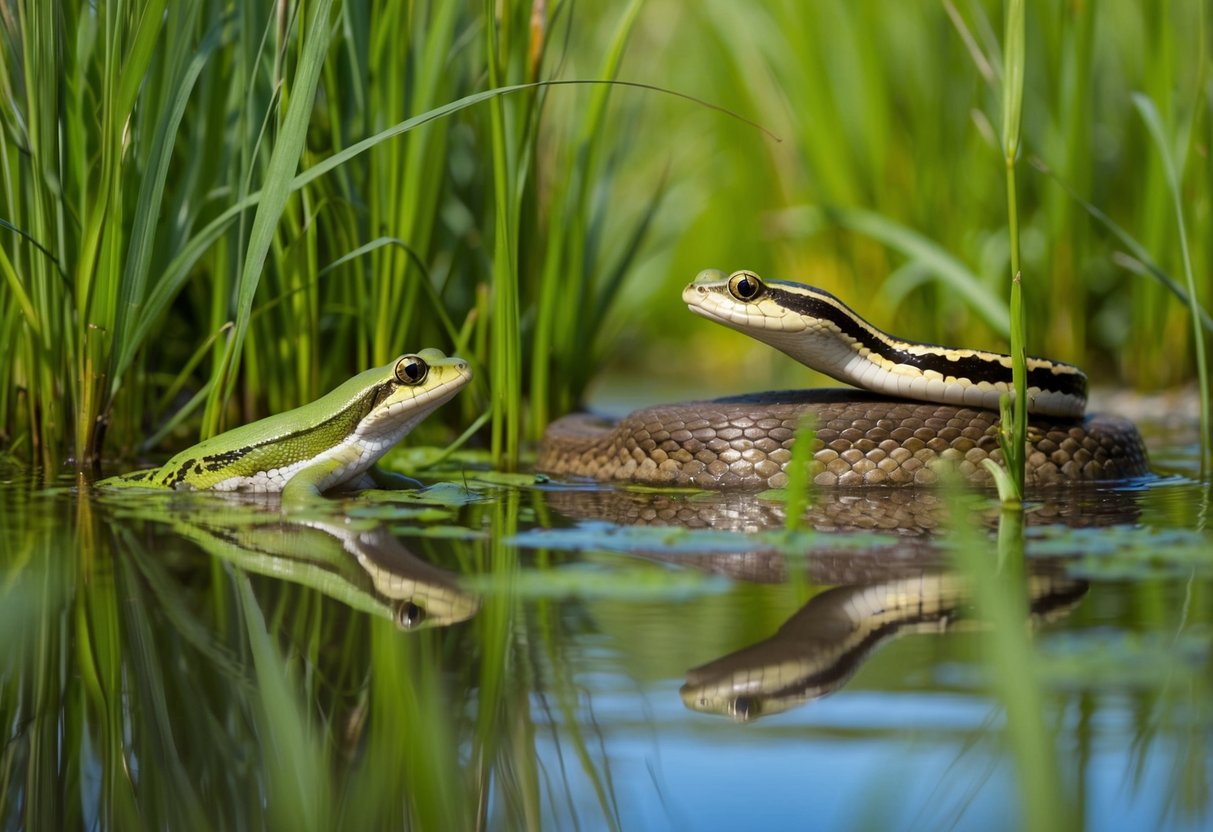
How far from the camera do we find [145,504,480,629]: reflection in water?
319cm

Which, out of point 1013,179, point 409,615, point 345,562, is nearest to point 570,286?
point 1013,179

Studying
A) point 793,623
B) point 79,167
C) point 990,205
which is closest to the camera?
point 793,623

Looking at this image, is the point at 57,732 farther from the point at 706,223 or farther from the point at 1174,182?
the point at 706,223

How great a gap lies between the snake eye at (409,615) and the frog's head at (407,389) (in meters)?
2.05

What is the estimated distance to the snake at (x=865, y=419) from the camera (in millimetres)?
5809

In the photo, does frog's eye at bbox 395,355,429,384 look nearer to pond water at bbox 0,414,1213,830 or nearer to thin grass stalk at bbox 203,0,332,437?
thin grass stalk at bbox 203,0,332,437

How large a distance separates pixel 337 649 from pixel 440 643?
21 cm

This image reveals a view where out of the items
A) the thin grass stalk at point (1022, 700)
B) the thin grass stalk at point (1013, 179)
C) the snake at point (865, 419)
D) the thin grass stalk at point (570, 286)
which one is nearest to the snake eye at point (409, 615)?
the thin grass stalk at point (1022, 700)

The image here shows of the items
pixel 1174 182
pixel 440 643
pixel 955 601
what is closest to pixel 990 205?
pixel 1174 182

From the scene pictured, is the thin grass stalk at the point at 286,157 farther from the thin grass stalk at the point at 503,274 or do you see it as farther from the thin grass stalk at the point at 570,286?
the thin grass stalk at the point at 570,286

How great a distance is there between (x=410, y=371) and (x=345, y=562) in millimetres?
1619

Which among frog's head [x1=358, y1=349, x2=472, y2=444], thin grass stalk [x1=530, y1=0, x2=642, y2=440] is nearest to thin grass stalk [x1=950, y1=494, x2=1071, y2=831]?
frog's head [x1=358, y1=349, x2=472, y2=444]

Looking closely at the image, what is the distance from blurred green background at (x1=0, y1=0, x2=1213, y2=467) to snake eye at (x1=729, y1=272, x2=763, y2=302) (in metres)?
0.95

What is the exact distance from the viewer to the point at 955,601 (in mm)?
3160
